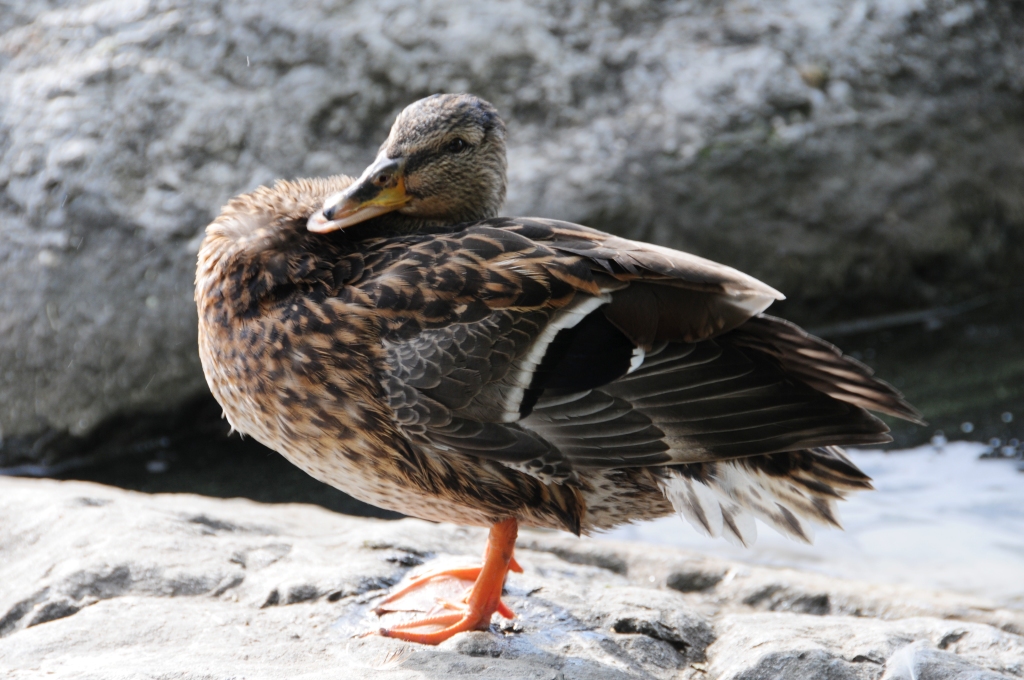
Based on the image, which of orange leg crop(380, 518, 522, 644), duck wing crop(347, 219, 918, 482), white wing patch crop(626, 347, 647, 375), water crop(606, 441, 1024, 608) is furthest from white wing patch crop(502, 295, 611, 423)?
water crop(606, 441, 1024, 608)

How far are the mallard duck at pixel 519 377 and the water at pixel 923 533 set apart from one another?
1695 millimetres

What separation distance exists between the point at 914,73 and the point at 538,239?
13.9 ft

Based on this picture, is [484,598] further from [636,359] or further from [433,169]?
[433,169]

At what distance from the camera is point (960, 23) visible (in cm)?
644

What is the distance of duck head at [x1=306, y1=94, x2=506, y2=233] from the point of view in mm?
3094

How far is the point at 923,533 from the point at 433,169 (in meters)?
2.92

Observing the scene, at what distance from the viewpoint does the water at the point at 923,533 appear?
444cm

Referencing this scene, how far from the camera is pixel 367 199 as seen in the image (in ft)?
10.1

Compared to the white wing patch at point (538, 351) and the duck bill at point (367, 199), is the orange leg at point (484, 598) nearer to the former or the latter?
the white wing patch at point (538, 351)

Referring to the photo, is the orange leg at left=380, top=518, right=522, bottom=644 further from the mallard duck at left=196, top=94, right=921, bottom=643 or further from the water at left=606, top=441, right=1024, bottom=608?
the water at left=606, top=441, right=1024, bottom=608

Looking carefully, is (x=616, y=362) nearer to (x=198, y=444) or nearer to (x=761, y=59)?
(x=198, y=444)

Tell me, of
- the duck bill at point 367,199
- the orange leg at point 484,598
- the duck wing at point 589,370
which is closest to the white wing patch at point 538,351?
the duck wing at point 589,370

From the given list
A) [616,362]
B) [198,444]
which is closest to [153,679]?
[616,362]

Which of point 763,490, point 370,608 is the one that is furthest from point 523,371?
point 370,608
